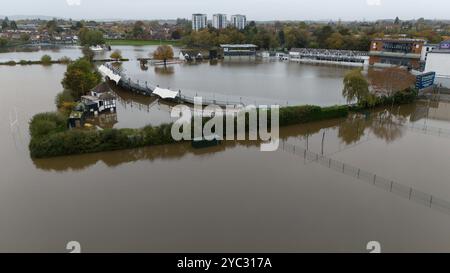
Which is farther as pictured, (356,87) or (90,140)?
(356,87)

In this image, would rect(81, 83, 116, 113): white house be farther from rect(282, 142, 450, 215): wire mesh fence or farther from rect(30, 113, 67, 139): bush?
rect(282, 142, 450, 215): wire mesh fence

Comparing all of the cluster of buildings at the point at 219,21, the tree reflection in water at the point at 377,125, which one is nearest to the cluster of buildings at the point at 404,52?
the tree reflection in water at the point at 377,125

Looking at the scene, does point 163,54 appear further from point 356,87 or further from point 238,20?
point 238,20

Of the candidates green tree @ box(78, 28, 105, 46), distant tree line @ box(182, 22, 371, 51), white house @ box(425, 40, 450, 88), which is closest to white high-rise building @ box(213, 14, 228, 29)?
distant tree line @ box(182, 22, 371, 51)

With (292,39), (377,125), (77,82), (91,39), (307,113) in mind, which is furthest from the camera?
(91,39)

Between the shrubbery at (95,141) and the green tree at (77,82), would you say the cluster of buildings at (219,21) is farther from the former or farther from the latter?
the shrubbery at (95,141)

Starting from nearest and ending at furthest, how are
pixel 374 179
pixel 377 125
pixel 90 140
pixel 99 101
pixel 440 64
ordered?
pixel 374 179 < pixel 90 140 < pixel 377 125 < pixel 99 101 < pixel 440 64

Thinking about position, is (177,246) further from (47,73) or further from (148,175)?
(47,73)

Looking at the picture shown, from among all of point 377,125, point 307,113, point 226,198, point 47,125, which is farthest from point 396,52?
point 47,125
